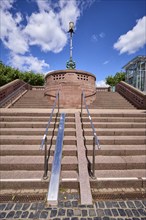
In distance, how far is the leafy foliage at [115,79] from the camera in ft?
143

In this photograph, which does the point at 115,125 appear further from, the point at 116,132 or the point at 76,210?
the point at 76,210

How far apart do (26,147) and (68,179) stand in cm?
183

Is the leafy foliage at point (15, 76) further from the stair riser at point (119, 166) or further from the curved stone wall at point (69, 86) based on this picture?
the stair riser at point (119, 166)

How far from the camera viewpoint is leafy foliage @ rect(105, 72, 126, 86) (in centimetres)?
4359

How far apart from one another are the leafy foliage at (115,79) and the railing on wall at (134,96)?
32.3 meters

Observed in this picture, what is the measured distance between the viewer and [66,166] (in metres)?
3.85

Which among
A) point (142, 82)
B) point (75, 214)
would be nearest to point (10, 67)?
point (142, 82)

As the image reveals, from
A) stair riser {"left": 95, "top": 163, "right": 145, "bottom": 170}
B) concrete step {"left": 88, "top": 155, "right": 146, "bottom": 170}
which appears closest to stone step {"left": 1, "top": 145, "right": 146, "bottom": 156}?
concrete step {"left": 88, "top": 155, "right": 146, "bottom": 170}

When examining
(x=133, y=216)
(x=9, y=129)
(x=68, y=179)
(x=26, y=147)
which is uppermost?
(x=9, y=129)

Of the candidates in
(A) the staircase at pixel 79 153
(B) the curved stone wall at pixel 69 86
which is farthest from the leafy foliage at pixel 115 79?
(A) the staircase at pixel 79 153

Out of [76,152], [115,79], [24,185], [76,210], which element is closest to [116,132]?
[76,152]

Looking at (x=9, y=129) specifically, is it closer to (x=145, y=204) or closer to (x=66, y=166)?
(x=66, y=166)

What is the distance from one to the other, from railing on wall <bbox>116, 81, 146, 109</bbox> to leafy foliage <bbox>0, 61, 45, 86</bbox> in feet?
68.6

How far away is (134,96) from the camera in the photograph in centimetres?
1055
